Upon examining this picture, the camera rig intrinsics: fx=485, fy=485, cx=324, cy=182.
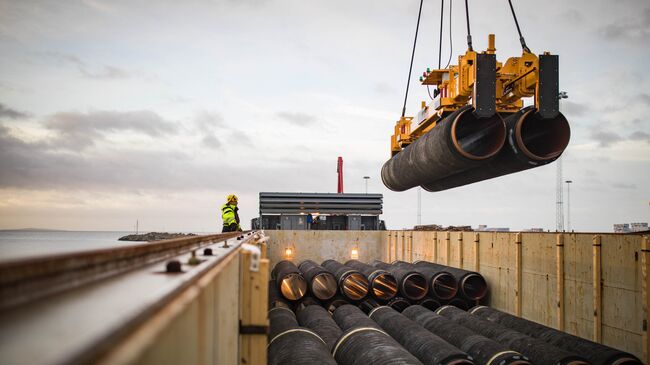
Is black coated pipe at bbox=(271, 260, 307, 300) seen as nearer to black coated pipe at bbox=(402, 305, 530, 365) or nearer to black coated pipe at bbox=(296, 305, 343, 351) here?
black coated pipe at bbox=(296, 305, 343, 351)

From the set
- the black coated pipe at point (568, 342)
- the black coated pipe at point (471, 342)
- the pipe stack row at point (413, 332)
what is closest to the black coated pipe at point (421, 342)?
the pipe stack row at point (413, 332)

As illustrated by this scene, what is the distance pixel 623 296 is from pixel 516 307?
11.9 ft

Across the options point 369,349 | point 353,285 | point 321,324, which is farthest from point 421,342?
point 353,285

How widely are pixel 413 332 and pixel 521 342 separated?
1918 mm

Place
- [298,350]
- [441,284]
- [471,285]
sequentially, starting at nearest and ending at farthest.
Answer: [298,350], [471,285], [441,284]

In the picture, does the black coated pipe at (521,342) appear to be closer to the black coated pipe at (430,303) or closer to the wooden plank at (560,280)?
the wooden plank at (560,280)

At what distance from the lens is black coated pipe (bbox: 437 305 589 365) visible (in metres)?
7.47

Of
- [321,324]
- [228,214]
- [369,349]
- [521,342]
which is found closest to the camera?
[369,349]

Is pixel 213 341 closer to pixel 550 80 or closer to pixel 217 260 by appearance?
pixel 217 260

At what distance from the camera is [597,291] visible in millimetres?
8836

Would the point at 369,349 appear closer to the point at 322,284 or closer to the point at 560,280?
the point at 560,280

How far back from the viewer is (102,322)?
1.37 metres

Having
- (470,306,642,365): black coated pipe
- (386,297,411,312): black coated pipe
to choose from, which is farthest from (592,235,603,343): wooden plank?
(386,297,411,312): black coated pipe

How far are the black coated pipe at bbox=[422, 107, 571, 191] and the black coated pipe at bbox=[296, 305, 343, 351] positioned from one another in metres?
5.17
